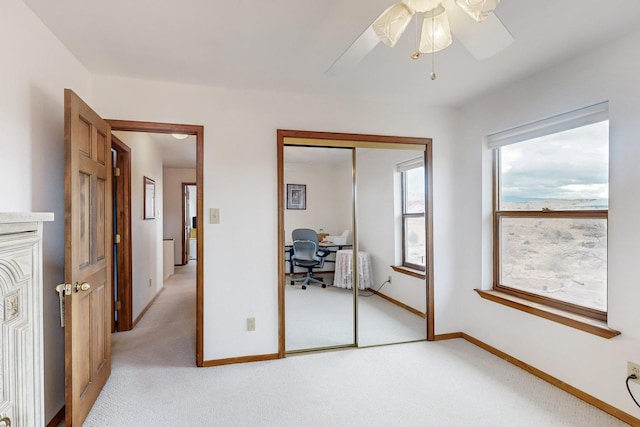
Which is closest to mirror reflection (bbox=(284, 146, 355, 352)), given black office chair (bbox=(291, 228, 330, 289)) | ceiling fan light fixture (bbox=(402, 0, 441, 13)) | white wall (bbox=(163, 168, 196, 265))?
black office chair (bbox=(291, 228, 330, 289))

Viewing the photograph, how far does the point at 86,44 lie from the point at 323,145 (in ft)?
5.94

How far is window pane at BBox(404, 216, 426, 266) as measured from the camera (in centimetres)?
324

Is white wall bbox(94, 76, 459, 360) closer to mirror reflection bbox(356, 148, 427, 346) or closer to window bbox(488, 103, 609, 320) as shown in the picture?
mirror reflection bbox(356, 148, 427, 346)

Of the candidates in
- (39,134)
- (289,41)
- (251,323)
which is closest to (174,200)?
(251,323)

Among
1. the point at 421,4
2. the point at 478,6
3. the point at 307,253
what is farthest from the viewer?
the point at 307,253

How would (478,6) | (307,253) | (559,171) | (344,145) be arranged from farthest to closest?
(307,253)
(344,145)
(559,171)
(478,6)

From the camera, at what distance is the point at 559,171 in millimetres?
2396

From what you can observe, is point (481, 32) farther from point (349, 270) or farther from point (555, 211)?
point (349, 270)

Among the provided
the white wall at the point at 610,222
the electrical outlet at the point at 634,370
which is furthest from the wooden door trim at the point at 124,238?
the electrical outlet at the point at 634,370

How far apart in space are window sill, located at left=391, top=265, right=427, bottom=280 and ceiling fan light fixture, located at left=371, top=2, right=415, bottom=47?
2411mm

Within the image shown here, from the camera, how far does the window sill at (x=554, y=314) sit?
6.72 ft

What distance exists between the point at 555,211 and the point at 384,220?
4.58ft

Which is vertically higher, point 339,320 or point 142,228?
point 142,228

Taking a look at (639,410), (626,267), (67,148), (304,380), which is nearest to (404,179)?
(626,267)
